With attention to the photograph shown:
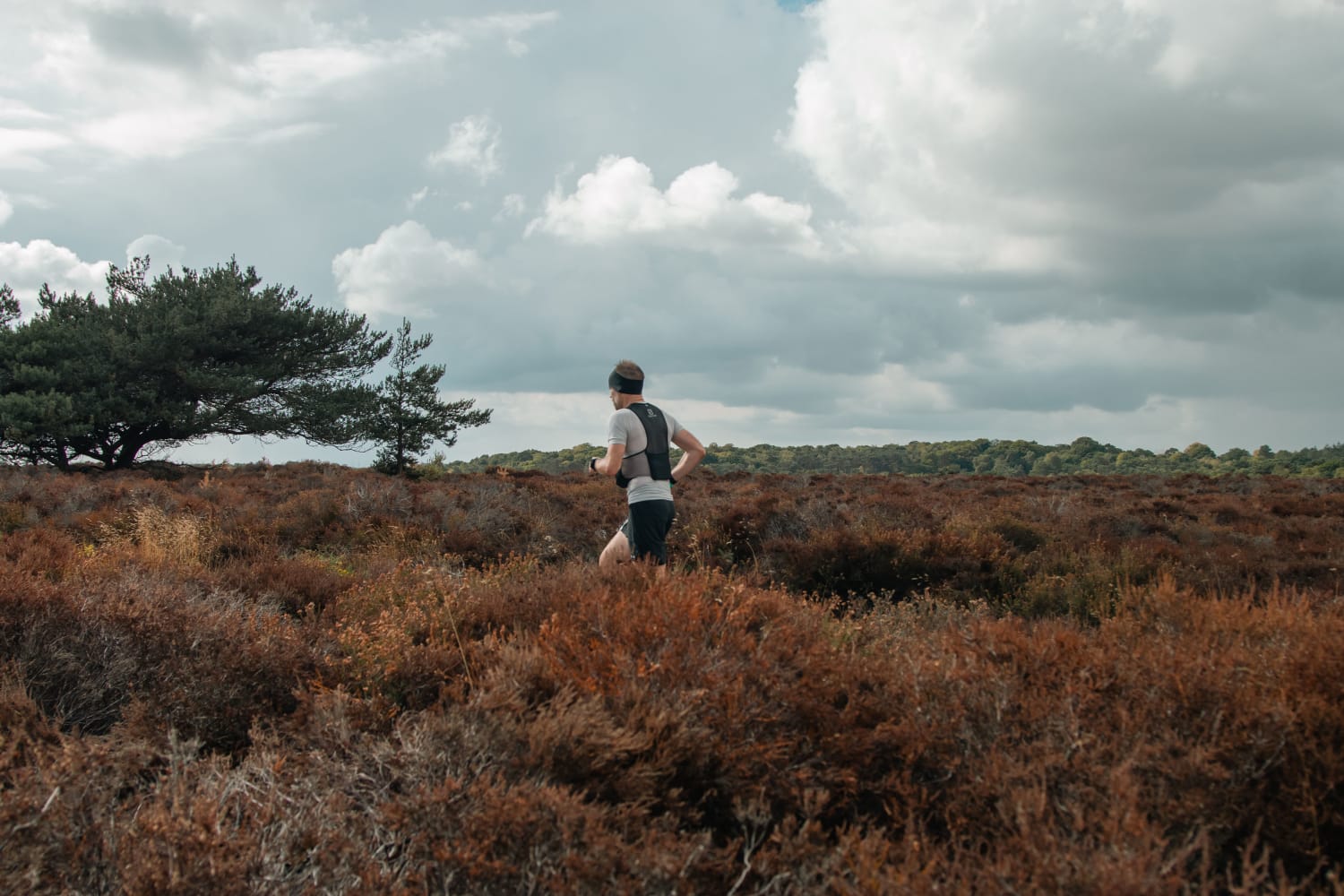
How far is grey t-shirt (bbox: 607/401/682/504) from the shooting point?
20.3 feet

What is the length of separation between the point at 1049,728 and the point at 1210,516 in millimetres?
14728

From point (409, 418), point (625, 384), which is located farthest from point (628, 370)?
point (409, 418)

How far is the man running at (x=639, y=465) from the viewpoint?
6.27 meters

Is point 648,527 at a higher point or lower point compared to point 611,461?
lower

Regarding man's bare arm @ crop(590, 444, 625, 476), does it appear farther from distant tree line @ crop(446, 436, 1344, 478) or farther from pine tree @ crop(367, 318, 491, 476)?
distant tree line @ crop(446, 436, 1344, 478)

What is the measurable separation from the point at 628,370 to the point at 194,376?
72.1 feet

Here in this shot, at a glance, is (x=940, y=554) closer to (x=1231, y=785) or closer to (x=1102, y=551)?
(x=1102, y=551)

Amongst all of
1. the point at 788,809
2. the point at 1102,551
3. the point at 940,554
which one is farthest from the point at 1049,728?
the point at 1102,551

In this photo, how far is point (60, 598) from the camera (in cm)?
455

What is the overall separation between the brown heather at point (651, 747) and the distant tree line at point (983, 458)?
42.4 meters

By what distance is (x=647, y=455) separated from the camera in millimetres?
6363

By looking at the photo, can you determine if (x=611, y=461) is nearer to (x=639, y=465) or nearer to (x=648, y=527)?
(x=639, y=465)

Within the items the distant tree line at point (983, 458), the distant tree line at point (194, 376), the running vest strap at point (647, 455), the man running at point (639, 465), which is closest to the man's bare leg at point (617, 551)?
the man running at point (639, 465)

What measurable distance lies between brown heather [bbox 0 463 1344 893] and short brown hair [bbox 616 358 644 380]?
5.61 ft
